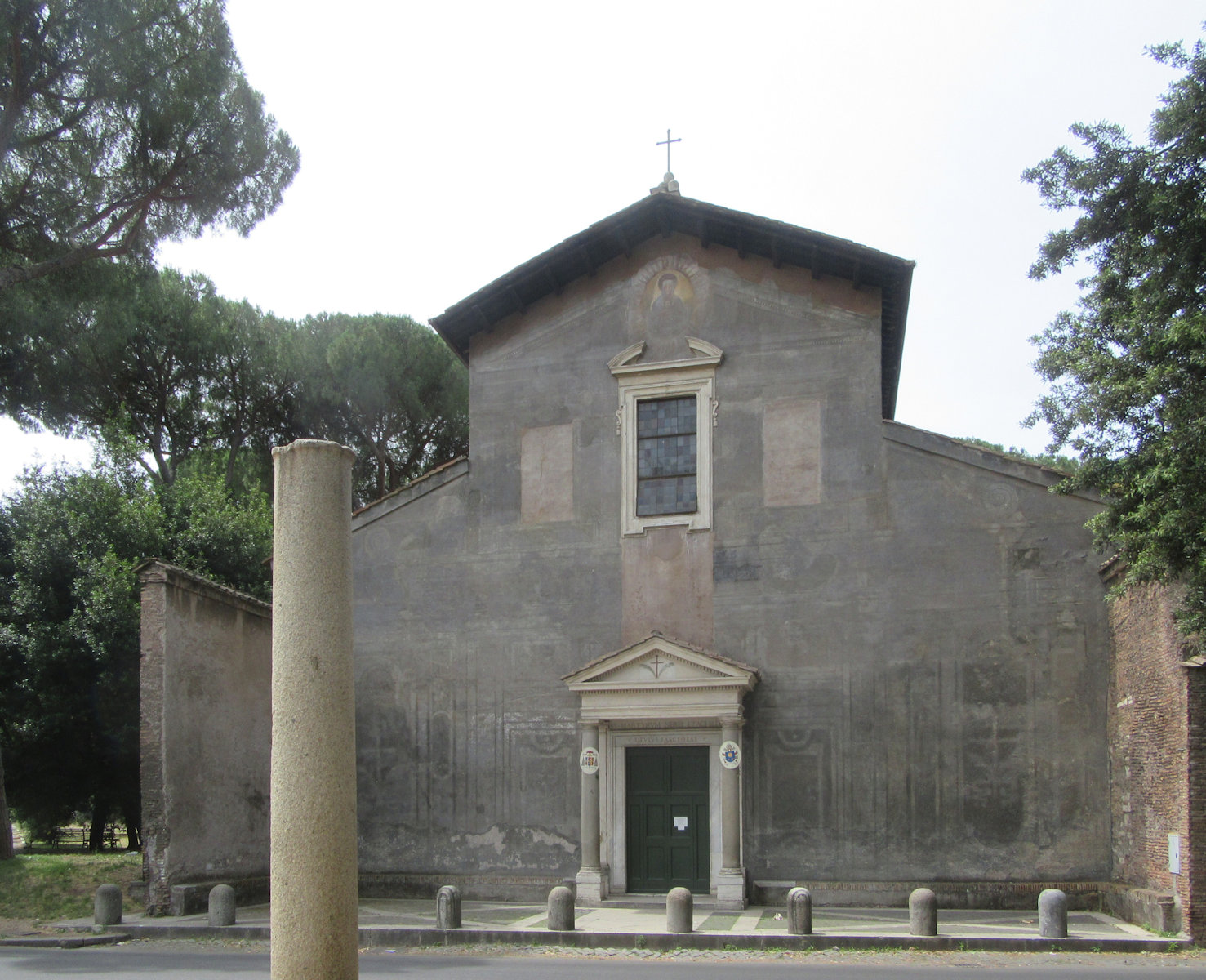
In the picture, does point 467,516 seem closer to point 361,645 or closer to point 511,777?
point 361,645

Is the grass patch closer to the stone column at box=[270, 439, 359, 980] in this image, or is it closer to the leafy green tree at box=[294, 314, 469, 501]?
the stone column at box=[270, 439, 359, 980]

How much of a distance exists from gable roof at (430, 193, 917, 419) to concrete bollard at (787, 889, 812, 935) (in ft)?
26.9

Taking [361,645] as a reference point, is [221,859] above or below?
below

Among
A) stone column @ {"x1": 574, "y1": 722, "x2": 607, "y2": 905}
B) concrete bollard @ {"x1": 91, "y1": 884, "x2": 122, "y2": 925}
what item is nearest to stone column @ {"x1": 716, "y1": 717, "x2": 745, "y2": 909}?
stone column @ {"x1": 574, "y1": 722, "x2": 607, "y2": 905}

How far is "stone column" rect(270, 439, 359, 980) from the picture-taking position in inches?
201

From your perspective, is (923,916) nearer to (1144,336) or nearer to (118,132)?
(1144,336)

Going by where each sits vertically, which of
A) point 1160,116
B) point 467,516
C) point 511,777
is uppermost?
point 1160,116

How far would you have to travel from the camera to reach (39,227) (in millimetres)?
21016

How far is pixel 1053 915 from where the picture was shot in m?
12.8

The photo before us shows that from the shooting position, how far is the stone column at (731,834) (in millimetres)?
15539

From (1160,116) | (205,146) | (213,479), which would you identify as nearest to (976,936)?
(1160,116)

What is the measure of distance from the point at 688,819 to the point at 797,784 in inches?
63.6

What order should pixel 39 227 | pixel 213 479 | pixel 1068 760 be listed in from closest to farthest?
1. pixel 1068 760
2. pixel 39 227
3. pixel 213 479

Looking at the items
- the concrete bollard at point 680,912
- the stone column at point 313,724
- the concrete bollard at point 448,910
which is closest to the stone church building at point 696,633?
the concrete bollard at point 680,912
